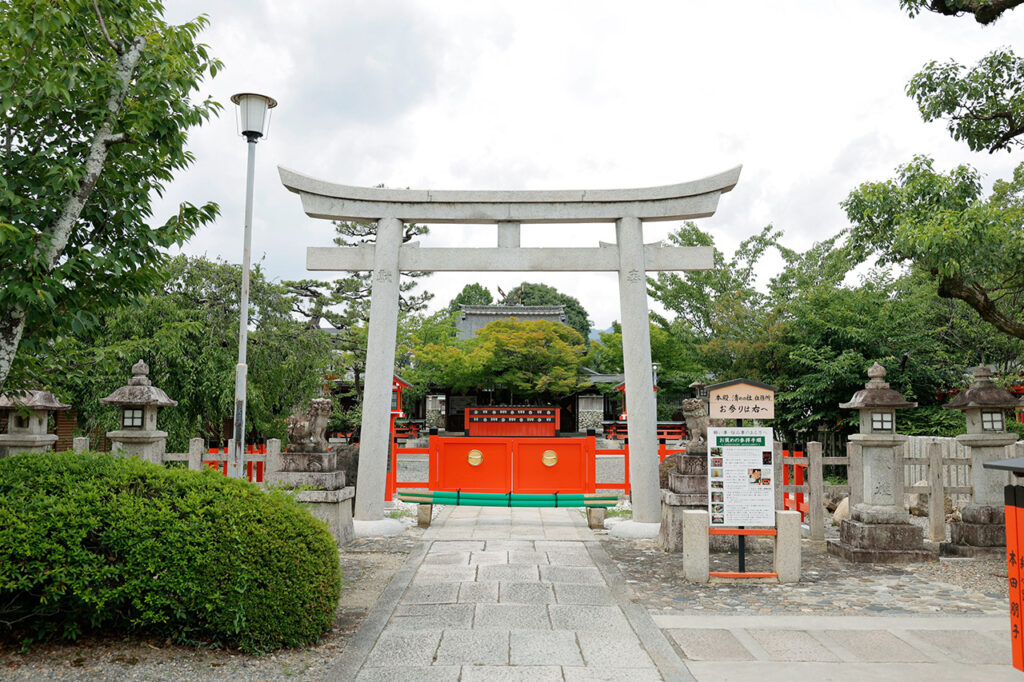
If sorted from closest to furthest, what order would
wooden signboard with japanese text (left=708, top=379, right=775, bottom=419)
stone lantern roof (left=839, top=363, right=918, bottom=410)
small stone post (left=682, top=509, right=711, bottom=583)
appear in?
small stone post (left=682, top=509, right=711, bottom=583), wooden signboard with japanese text (left=708, top=379, right=775, bottom=419), stone lantern roof (left=839, top=363, right=918, bottom=410)

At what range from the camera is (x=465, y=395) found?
33438 mm

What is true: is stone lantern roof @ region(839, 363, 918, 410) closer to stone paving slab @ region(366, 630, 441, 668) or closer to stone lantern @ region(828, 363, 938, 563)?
stone lantern @ region(828, 363, 938, 563)

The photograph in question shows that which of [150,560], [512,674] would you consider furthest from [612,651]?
[150,560]

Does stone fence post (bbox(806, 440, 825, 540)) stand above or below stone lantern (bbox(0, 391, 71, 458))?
below

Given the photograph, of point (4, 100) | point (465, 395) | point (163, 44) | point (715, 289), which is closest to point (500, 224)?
point (163, 44)

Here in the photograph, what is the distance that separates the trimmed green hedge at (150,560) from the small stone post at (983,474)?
775 cm

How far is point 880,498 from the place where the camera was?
8.41 meters

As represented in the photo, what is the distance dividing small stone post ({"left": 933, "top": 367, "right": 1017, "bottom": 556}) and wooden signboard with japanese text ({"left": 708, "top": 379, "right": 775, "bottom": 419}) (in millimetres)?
3291

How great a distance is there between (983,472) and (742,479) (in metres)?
3.84

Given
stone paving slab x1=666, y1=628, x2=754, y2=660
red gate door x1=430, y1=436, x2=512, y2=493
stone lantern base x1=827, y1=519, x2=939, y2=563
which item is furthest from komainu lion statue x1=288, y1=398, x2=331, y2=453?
stone lantern base x1=827, y1=519, x2=939, y2=563

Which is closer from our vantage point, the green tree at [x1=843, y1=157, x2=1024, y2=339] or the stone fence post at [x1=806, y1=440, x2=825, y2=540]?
the green tree at [x1=843, y1=157, x2=1024, y2=339]

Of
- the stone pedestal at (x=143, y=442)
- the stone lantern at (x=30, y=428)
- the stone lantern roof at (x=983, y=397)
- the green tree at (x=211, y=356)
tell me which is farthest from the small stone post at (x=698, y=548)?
the green tree at (x=211, y=356)

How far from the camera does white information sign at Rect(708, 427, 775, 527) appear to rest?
279 inches

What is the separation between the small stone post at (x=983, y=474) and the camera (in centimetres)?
839
